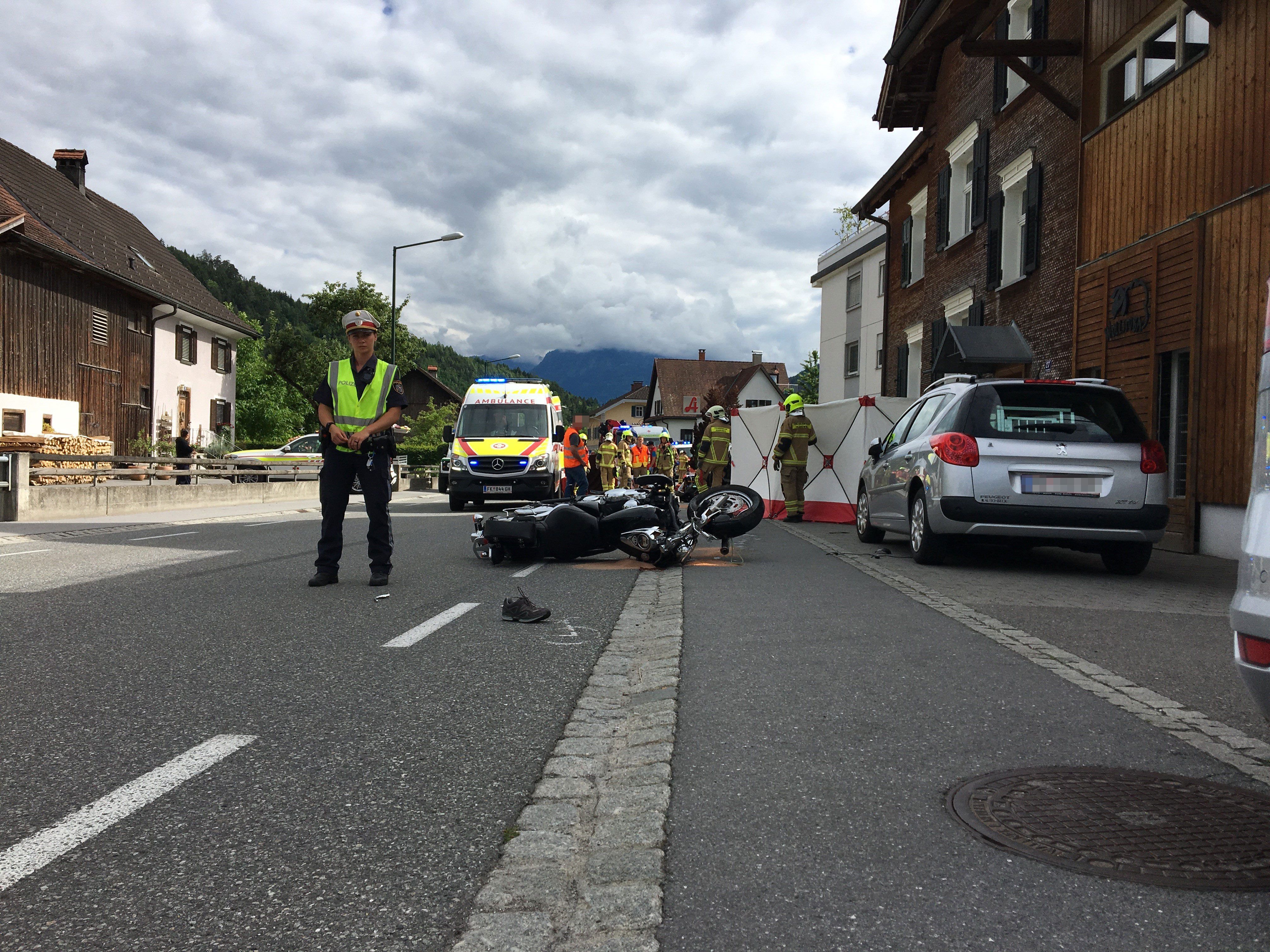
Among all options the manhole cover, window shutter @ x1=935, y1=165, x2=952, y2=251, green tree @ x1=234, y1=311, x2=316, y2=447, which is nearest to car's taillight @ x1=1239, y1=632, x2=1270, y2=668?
the manhole cover

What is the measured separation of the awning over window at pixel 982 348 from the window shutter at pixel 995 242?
6.98 feet

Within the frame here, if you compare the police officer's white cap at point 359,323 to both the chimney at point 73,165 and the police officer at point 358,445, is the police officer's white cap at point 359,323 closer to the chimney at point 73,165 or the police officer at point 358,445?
the police officer at point 358,445

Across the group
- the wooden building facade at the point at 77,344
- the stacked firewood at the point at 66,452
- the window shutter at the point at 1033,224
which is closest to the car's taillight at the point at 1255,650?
the window shutter at the point at 1033,224

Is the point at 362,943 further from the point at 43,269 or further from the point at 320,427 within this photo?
the point at 43,269

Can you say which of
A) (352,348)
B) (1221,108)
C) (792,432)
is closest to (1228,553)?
(1221,108)

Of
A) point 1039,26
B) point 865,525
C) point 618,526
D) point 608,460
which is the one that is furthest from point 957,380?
point 608,460

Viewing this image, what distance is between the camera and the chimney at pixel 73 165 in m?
39.6

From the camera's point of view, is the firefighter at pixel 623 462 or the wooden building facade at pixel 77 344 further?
the wooden building facade at pixel 77 344

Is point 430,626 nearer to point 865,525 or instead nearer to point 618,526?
point 618,526

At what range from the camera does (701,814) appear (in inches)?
121

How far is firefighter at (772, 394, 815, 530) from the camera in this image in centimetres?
1678

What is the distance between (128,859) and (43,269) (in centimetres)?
3362

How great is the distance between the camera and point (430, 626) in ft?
20.9

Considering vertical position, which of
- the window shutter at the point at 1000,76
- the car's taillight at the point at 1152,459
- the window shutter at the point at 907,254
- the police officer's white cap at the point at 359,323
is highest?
the window shutter at the point at 1000,76
